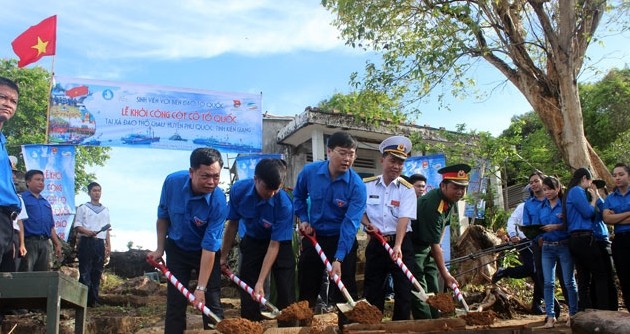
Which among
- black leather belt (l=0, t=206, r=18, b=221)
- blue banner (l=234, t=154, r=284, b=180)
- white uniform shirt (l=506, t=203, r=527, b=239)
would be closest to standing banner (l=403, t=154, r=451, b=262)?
white uniform shirt (l=506, t=203, r=527, b=239)

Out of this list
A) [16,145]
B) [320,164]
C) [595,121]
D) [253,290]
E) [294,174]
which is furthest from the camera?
[16,145]

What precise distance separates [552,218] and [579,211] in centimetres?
45

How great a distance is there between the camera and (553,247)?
7012 mm

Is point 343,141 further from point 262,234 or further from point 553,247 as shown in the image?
point 553,247

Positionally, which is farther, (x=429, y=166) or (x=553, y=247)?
(x=429, y=166)

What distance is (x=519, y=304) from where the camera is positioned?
29.5ft

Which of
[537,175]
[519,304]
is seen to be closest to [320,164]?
[537,175]

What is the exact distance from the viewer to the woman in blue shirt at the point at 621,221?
6.23m

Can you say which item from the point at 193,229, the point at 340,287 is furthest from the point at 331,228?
the point at 193,229

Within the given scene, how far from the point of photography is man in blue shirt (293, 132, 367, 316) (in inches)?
210

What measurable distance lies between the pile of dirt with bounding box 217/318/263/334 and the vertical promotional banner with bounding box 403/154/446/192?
6296 millimetres

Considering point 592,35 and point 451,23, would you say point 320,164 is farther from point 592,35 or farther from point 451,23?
point 592,35

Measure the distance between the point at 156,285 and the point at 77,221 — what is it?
6.25 ft

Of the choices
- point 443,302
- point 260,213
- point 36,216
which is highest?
point 36,216
